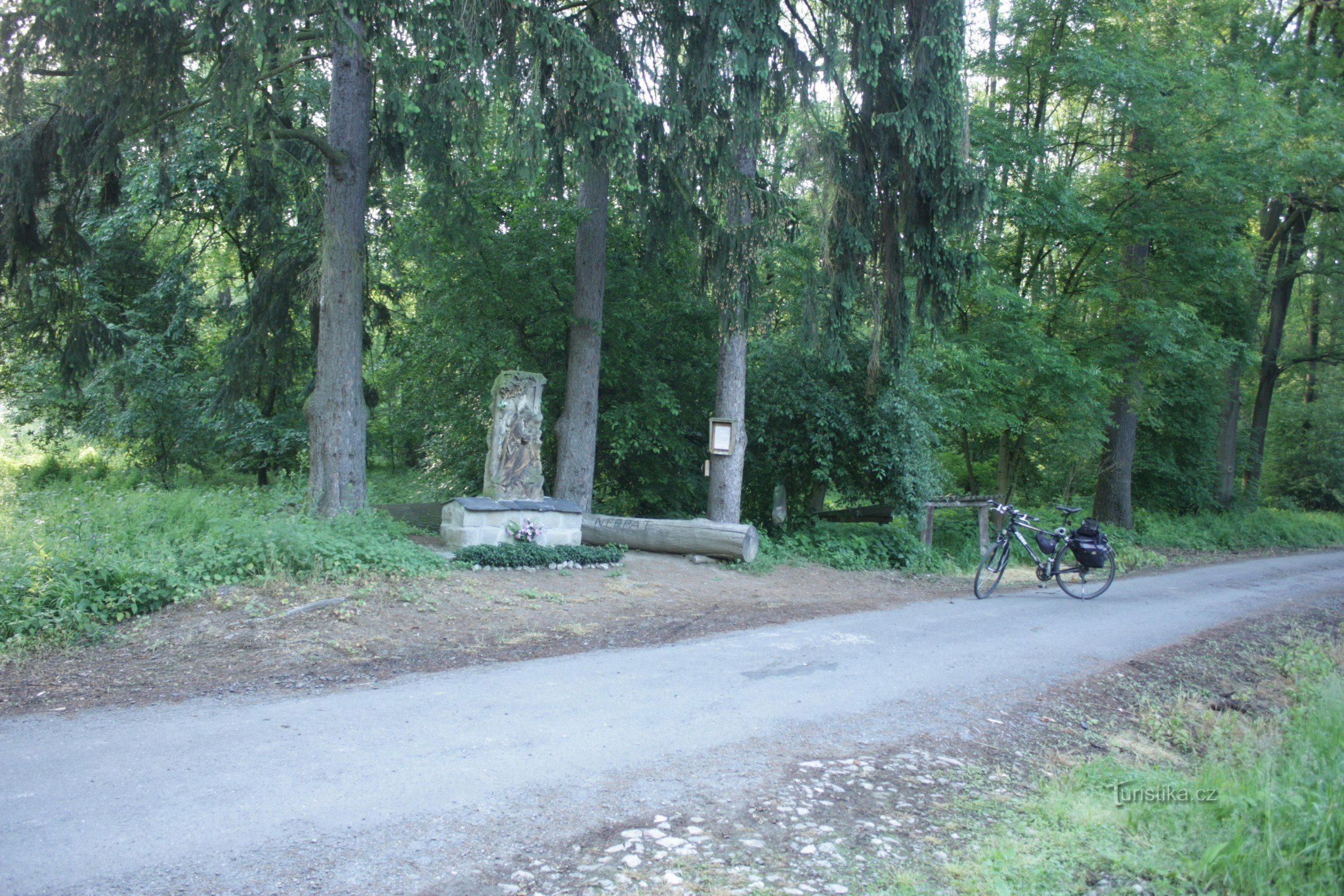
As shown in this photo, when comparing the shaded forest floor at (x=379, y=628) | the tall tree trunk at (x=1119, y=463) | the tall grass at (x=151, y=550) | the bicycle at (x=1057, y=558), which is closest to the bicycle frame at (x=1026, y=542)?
the bicycle at (x=1057, y=558)

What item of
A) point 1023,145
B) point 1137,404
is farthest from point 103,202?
point 1137,404

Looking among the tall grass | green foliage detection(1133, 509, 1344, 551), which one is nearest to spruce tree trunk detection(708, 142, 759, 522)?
the tall grass

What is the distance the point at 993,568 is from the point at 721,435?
15.6ft

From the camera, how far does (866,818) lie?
160 inches

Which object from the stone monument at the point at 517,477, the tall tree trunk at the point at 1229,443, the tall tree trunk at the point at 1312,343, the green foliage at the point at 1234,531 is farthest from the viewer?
the tall tree trunk at the point at 1312,343

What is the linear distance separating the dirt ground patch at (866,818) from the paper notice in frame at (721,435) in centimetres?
811

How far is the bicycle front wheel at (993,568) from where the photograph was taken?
11188mm

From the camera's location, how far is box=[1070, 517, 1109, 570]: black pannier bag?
11.3 metres

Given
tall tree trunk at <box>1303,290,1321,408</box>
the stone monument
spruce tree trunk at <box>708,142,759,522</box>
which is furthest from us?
tall tree trunk at <box>1303,290,1321,408</box>

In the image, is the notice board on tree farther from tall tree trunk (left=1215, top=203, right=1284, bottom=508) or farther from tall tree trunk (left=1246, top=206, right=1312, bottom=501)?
tall tree trunk (left=1246, top=206, right=1312, bottom=501)

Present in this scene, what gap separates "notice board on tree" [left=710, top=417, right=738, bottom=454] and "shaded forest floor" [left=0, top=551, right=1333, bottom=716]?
10.3 feet

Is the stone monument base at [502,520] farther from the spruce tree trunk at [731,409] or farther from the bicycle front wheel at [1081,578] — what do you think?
the bicycle front wheel at [1081,578]

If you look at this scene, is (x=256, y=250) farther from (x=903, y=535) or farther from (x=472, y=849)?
(x=472, y=849)

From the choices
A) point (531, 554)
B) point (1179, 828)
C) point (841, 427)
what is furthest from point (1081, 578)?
point (1179, 828)
